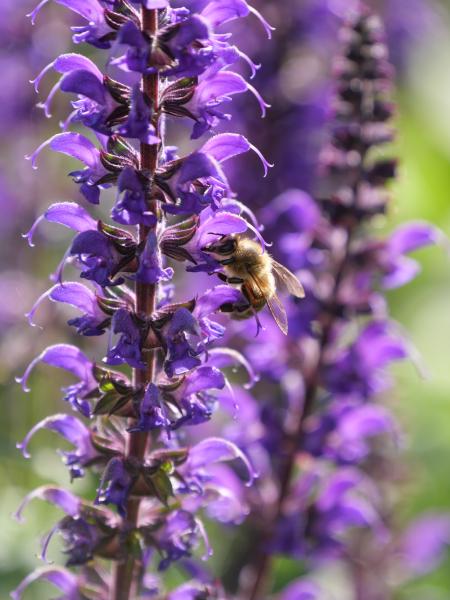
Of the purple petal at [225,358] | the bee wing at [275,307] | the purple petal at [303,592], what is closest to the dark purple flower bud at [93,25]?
the purple petal at [225,358]

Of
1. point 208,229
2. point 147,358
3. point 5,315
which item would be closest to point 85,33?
point 208,229

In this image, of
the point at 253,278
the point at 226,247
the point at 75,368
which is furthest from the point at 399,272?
the point at 75,368

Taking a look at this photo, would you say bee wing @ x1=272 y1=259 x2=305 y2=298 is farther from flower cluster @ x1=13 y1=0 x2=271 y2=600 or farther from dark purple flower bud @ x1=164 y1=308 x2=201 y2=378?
dark purple flower bud @ x1=164 y1=308 x2=201 y2=378

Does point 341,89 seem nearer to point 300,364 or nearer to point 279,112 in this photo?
point 300,364

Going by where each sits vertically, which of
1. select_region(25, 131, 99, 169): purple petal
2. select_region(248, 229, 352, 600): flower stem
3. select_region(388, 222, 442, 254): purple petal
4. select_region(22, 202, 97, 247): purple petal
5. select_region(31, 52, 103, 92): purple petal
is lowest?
select_region(248, 229, 352, 600): flower stem

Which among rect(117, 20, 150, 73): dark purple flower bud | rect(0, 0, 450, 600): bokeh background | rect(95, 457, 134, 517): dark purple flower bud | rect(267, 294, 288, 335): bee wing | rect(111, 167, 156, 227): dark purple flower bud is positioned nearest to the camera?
rect(117, 20, 150, 73): dark purple flower bud

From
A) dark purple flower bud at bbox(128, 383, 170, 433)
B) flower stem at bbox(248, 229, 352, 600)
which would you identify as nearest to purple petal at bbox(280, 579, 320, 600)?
flower stem at bbox(248, 229, 352, 600)
